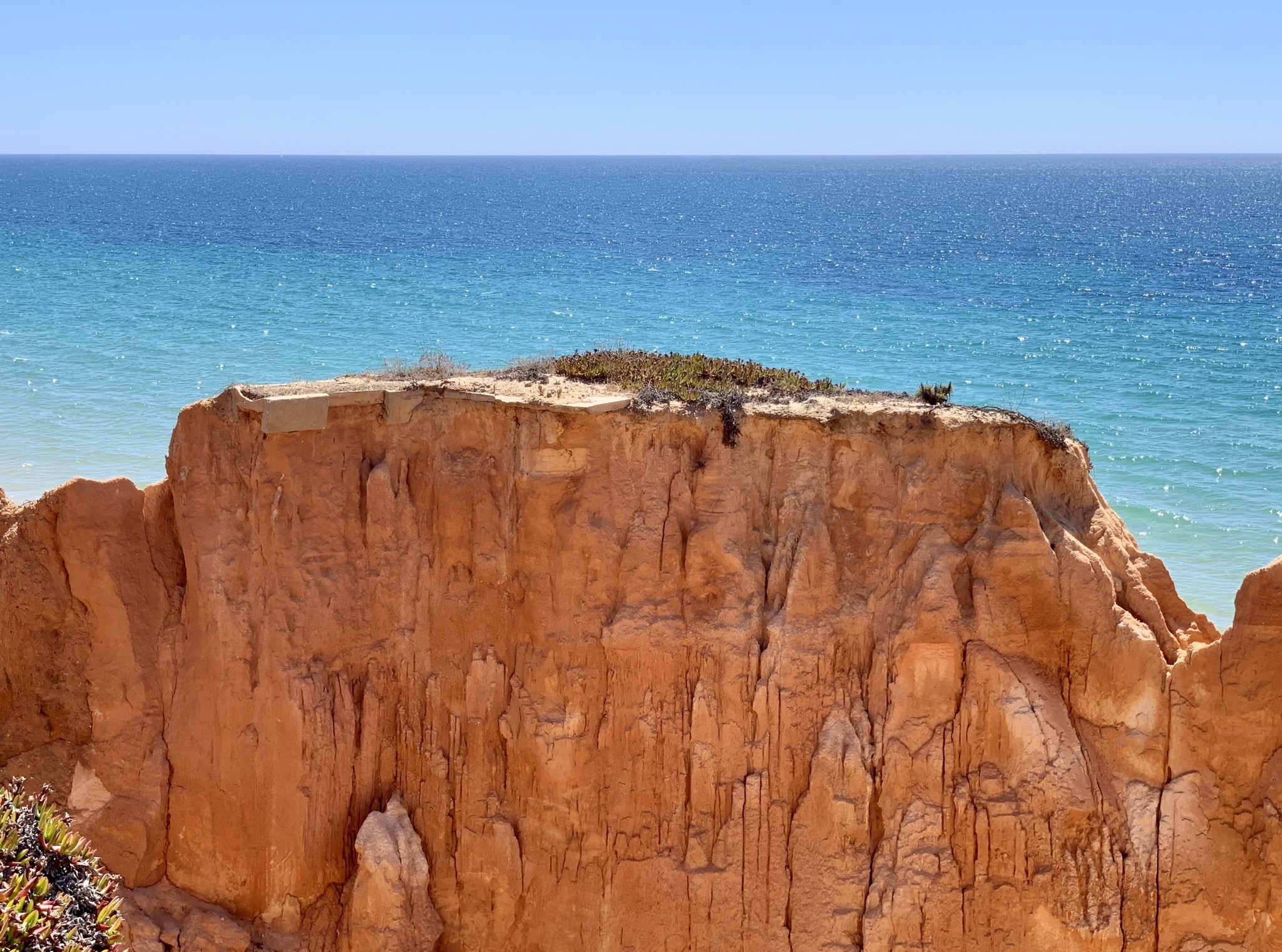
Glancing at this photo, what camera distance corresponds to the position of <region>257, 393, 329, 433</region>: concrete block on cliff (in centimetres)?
1262

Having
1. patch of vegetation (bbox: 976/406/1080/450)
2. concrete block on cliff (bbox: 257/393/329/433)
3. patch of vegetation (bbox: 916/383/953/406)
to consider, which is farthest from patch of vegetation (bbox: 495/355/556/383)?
patch of vegetation (bbox: 976/406/1080/450)

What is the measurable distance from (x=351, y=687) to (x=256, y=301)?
42.6 m

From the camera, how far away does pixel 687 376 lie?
1345cm

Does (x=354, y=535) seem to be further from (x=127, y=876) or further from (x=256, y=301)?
(x=256, y=301)

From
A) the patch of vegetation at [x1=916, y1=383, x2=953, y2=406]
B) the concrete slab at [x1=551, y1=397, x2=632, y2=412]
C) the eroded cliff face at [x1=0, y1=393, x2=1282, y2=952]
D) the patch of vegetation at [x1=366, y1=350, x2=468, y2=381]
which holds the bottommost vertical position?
the eroded cliff face at [x1=0, y1=393, x2=1282, y2=952]

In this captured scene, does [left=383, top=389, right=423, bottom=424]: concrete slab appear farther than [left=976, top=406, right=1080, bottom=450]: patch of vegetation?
Yes

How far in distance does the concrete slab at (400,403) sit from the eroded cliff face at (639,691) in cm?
3

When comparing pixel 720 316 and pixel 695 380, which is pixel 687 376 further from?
pixel 720 316

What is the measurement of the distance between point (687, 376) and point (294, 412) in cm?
406

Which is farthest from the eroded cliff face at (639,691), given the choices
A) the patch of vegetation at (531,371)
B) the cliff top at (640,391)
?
the patch of vegetation at (531,371)

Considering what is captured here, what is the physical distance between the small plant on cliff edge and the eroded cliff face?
4.19 m

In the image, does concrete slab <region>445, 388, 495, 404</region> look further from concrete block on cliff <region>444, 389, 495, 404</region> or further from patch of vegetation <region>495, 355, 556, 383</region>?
patch of vegetation <region>495, 355, 556, 383</region>

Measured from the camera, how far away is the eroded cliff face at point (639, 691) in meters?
11.7

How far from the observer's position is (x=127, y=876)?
12.8 meters
